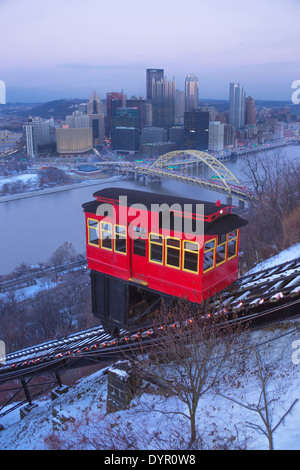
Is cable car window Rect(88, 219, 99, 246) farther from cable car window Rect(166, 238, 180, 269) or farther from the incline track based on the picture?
the incline track

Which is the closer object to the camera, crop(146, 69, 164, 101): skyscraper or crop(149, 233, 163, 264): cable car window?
crop(149, 233, 163, 264): cable car window

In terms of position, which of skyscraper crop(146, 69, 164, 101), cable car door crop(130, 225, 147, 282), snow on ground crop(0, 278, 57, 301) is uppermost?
skyscraper crop(146, 69, 164, 101)

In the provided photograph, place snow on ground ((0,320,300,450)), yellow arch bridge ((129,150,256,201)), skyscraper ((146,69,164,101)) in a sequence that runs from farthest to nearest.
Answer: skyscraper ((146,69,164,101)) < yellow arch bridge ((129,150,256,201)) < snow on ground ((0,320,300,450))

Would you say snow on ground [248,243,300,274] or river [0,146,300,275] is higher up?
snow on ground [248,243,300,274]

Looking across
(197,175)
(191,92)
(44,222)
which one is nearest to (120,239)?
(44,222)

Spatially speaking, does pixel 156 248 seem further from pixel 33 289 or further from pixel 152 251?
pixel 33 289

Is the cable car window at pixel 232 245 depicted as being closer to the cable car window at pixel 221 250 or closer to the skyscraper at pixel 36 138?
the cable car window at pixel 221 250

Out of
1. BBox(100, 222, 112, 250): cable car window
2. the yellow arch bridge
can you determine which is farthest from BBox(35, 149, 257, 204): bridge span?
BBox(100, 222, 112, 250): cable car window
